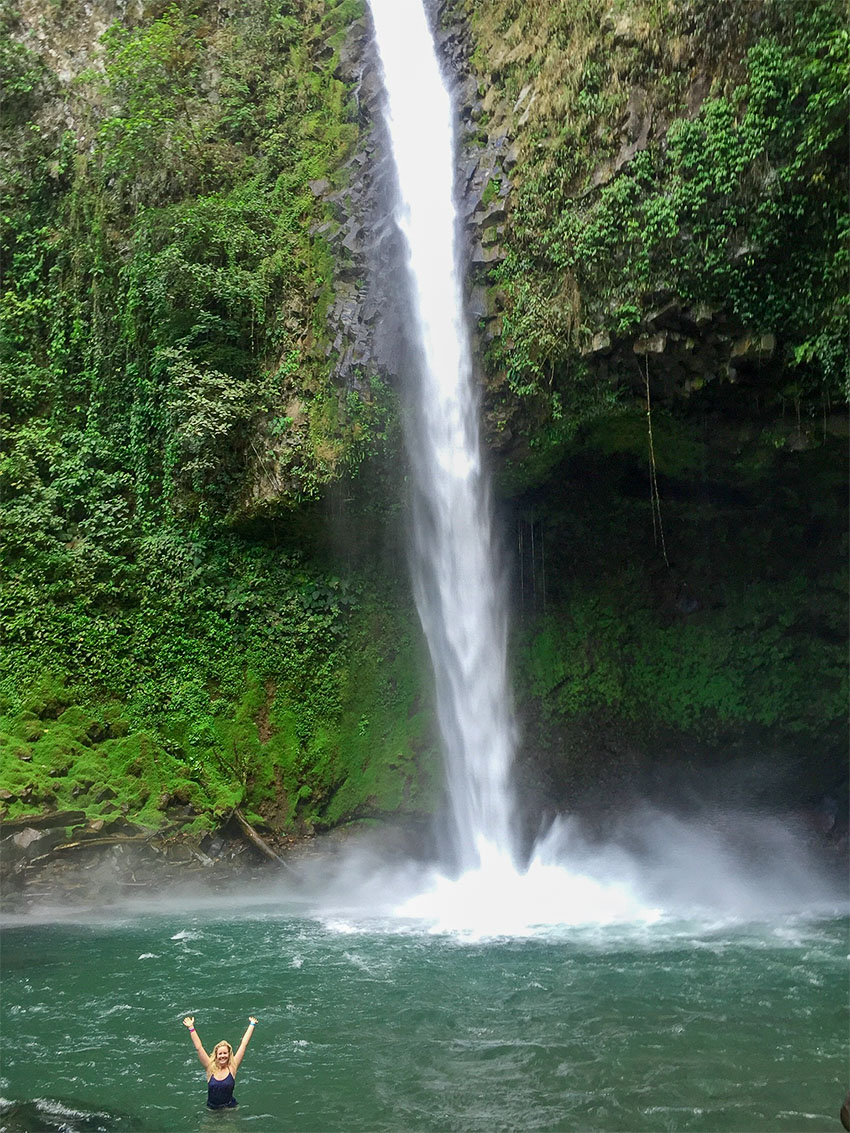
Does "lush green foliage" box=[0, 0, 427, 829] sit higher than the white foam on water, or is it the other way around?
"lush green foliage" box=[0, 0, 427, 829]

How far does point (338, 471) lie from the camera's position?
11.8 m

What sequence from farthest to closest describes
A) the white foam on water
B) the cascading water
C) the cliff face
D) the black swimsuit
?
1. the cascading water
2. the cliff face
3. the white foam on water
4. the black swimsuit

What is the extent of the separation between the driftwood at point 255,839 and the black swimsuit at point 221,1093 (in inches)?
246

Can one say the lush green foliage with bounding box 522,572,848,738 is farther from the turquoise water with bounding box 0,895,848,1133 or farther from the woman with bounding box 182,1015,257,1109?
the woman with bounding box 182,1015,257,1109

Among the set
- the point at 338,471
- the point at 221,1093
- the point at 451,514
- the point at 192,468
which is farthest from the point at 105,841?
the point at 221,1093

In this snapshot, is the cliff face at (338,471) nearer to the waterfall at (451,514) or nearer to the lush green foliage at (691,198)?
the lush green foliage at (691,198)

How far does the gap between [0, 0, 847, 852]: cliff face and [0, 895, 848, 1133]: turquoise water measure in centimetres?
311

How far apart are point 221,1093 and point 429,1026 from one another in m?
1.79

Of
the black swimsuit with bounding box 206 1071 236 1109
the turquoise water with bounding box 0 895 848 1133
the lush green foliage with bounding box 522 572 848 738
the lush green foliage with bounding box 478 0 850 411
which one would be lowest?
the turquoise water with bounding box 0 895 848 1133

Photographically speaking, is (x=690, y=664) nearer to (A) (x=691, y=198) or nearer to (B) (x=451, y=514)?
(B) (x=451, y=514)

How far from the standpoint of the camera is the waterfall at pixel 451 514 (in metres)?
11.4

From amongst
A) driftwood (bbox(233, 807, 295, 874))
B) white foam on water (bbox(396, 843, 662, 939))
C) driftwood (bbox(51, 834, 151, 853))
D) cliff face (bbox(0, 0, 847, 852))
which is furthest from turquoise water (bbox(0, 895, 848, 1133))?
cliff face (bbox(0, 0, 847, 852))

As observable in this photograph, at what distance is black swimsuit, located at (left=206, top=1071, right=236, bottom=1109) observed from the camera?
5137 mm

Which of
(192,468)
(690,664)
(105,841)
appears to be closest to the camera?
(105,841)
